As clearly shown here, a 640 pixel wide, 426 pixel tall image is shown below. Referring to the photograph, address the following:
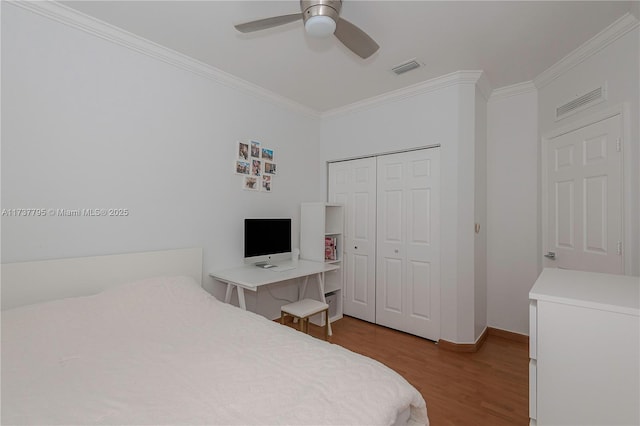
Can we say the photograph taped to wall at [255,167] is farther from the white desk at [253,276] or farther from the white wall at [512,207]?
the white wall at [512,207]

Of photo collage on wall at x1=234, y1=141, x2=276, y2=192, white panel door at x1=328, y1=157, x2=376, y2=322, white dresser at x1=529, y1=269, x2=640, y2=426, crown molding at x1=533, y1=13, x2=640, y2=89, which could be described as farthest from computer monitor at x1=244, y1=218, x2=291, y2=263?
crown molding at x1=533, y1=13, x2=640, y2=89

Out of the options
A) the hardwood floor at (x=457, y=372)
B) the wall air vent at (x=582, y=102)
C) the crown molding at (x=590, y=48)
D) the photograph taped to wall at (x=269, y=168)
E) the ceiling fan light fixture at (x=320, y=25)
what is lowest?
the hardwood floor at (x=457, y=372)

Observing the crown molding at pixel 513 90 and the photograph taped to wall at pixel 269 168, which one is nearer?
the crown molding at pixel 513 90

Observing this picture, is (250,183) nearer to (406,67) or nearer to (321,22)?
(321,22)

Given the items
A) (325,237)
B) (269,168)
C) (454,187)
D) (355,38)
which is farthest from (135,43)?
(454,187)

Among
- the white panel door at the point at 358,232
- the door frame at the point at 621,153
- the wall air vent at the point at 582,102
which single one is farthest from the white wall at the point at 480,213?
the white panel door at the point at 358,232

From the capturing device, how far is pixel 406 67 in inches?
103

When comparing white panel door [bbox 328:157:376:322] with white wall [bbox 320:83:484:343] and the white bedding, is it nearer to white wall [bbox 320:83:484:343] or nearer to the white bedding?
white wall [bbox 320:83:484:343]

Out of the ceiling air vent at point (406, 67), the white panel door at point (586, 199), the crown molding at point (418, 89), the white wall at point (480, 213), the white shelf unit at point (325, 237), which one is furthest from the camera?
the white shelf unit at point (325, 237)

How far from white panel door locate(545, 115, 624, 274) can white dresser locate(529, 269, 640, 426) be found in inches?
38.8

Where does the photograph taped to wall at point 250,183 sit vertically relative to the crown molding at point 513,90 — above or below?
below

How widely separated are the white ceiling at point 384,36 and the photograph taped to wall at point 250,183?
39.4 inches

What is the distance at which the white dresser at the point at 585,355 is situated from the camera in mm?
1109

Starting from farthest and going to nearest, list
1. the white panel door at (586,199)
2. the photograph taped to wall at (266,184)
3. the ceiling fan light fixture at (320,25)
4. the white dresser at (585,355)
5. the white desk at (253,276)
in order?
the photograph taped to wall at (266,184), the white desk at (253,276), the white panel door at (586,199), the ceiling fan light fixture at (320,25), the white dresser at (585,355)
